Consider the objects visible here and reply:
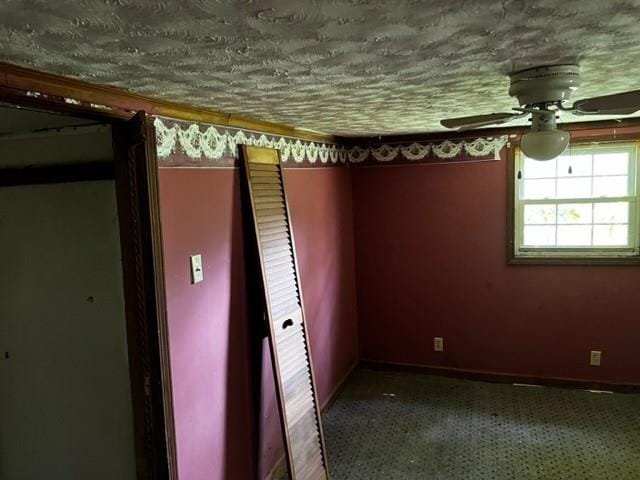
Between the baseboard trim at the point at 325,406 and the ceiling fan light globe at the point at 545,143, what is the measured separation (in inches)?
85.7

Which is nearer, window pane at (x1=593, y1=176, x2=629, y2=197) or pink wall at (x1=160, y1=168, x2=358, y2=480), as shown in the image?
pink wall at (x1=160, y1=168, x2=358, y2=480)

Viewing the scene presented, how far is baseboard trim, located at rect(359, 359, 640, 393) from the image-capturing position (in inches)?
147

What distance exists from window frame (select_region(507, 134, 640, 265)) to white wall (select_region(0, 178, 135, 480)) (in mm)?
2857

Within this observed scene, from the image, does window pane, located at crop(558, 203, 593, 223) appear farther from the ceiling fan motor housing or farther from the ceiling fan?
the ceiling fan motor housing

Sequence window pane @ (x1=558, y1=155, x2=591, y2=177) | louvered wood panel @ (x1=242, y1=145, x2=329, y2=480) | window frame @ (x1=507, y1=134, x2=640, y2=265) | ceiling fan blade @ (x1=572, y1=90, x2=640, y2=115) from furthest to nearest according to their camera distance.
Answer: window pane @ (x1=558, y1=155, x2=591, y2=177)
window frame @ (x1=507, y1=134, x2=640, y2=265)
louvered wood panel @ (x1=242, y1=145, x2=329, y2=480)
ceiling fan blade @ (x1=572, y1=90, x2=640, y2=115)

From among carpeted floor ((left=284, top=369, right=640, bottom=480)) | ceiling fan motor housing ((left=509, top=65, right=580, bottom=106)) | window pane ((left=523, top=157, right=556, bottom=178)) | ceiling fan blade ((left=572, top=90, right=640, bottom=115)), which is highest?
ceiling fan motor housing ((left=509, top=65, right=580, bottom=106))

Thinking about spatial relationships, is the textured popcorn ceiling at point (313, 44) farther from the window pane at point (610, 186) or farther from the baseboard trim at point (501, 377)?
the baseboard trim at point (501, 377)

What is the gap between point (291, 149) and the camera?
3.18 meters

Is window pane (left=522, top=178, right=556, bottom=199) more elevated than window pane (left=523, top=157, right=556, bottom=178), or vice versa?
window pane (left=523, top=157, right=556, bottom=178)

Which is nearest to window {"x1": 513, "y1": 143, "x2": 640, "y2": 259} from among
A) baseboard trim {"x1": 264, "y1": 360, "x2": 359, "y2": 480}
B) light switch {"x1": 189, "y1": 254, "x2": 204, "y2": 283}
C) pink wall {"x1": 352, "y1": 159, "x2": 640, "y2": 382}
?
pink wall {"x1": 352, "y1": 159, "x2": 640, "y2": 382}

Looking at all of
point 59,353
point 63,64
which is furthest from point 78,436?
point 63,64

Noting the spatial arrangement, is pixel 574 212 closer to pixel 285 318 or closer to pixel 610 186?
pixel 610 186

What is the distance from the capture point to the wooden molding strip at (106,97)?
54.5 inches

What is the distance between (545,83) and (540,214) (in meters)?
2.35
